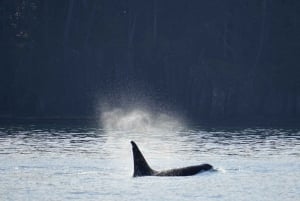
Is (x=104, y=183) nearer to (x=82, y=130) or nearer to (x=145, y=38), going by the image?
(x=82, y=130)

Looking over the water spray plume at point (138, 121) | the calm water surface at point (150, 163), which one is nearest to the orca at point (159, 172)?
the calm water surface at point (150, 163)

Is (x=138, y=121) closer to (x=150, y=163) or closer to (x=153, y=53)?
(x=153, y=53)

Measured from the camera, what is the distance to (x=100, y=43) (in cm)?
12556

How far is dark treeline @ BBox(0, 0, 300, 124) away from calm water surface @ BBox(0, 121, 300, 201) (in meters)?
31.6

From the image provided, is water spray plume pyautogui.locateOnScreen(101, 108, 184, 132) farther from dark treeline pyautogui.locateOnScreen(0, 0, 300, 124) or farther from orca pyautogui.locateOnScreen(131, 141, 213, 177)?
orca pyautogui.locateOnScreen(131, 141, 213, 177)

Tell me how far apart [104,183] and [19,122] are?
50.2 meters

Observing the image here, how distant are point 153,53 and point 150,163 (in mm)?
67243

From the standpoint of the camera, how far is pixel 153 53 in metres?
125

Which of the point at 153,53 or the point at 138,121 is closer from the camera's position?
the point at 138,121

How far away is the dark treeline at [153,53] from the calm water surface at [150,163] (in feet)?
104

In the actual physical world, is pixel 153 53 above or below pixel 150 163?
above

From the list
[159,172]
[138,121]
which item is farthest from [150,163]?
[138,121]

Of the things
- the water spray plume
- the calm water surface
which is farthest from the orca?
the water spray plume

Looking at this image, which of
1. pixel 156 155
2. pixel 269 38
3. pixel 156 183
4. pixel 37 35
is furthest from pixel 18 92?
pixel 156 183
